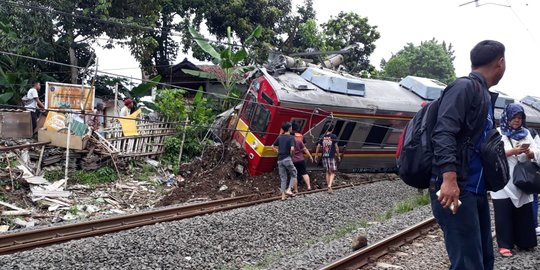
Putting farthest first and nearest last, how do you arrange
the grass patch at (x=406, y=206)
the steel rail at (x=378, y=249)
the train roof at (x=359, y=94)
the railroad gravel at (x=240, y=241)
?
the train roof at (x=359, y=94)
the grass patch at (x=406, y=206)
the railroad gravel at (x=240, y=241)
the steel rail at (x=378, y=249)

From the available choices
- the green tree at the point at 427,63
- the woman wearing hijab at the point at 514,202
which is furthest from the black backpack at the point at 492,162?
the green tree at the point at 427,63

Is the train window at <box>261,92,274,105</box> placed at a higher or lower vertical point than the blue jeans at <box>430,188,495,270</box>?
lower

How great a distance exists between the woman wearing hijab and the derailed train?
6.36 m

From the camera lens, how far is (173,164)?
14.2 metres

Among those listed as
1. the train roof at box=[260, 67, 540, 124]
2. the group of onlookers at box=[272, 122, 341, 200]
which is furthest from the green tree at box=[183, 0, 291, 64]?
the group of onlookers at box=[272, 122, 341, 200]

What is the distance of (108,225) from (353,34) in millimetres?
25648

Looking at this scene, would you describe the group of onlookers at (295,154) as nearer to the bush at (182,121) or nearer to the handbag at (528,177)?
the bush at (182,121)

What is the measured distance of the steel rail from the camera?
210 inches

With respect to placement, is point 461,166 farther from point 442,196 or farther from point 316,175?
point 316,175

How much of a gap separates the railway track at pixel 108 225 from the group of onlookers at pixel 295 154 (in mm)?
579

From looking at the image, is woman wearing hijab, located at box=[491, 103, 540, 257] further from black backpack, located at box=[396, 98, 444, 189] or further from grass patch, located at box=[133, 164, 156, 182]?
grass patch, located at box=[133, 164, 156, 182]

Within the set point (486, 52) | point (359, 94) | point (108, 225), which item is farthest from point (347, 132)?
point (486, 52)

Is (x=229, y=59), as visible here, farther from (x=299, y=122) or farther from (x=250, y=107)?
(x=299, y=122)

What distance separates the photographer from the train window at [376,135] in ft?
44.1
